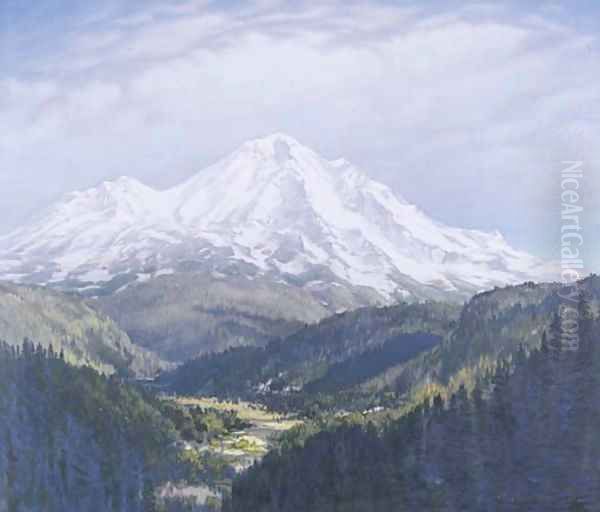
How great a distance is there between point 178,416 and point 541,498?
8325cm

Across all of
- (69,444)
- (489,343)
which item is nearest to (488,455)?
(69,444)

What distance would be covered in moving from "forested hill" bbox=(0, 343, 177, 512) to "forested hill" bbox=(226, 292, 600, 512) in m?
16.2

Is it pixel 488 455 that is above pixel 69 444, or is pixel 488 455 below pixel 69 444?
above

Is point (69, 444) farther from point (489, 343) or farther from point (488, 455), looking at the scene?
point (489, 343)

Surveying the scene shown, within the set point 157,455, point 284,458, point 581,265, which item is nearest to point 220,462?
point 157,455

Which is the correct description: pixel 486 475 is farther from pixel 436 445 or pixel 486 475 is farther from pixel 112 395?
pixel 112 395

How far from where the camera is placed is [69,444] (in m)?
135

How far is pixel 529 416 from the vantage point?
112m

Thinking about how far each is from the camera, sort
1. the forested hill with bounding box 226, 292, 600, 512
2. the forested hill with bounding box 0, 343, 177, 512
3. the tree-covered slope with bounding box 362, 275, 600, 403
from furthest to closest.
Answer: the tree-covered slope with bounding box 362, 275, 600, 403 → the forested hill with bounding box 0, 343, 177, 512 → the forested hill with bounding box 226, 292, 600, 512

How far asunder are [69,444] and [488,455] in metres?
52.8

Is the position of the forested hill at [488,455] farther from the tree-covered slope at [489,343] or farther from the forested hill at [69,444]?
the forested hill at [69,444]

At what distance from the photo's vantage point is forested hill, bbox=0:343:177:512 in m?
125

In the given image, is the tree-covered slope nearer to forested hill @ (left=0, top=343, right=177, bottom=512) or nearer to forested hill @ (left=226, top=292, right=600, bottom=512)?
forested hill @ (left=226, top=292, right=600, bottom=512)

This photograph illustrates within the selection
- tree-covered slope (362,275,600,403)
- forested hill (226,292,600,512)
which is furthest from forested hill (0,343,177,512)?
tree-covered slope (362,275,600,403)
